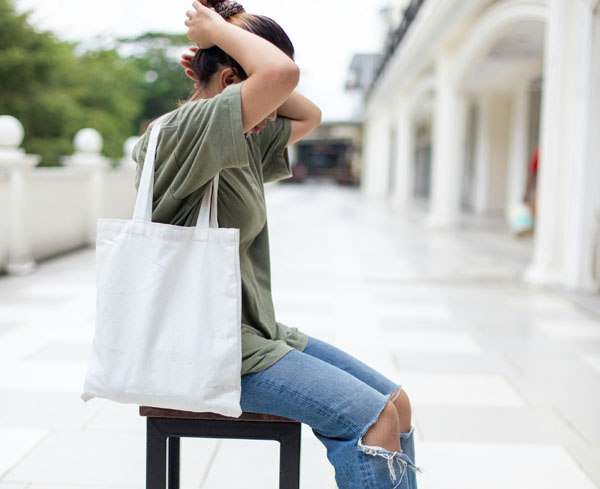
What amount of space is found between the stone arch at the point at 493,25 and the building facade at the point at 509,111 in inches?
0.8

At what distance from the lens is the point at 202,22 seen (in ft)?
4.64

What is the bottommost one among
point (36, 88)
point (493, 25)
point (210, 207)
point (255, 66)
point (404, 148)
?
point (210, 207)

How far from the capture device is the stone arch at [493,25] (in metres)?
7.55

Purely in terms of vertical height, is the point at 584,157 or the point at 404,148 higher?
the point at 404,148

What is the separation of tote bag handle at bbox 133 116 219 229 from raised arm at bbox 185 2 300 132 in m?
0.17

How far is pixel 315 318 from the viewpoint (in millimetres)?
4848

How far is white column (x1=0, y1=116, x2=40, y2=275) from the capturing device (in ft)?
21.6

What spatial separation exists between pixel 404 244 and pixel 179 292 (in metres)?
8.81

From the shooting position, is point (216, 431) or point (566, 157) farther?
point (566, 157)

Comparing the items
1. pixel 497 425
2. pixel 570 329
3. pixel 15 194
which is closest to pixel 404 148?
pixel 15 194

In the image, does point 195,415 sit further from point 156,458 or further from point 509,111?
point 509,111

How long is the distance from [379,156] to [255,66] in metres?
27.6

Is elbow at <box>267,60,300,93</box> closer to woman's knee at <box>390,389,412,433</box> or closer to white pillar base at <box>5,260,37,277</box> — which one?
woman's knee at <box>390,389,412,433</box>

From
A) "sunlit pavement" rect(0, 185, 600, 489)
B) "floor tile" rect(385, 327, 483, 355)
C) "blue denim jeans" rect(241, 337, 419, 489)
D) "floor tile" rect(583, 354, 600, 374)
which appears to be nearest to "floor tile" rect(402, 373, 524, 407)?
"sunlit pavement" rect(0, 185, 600, 489)
